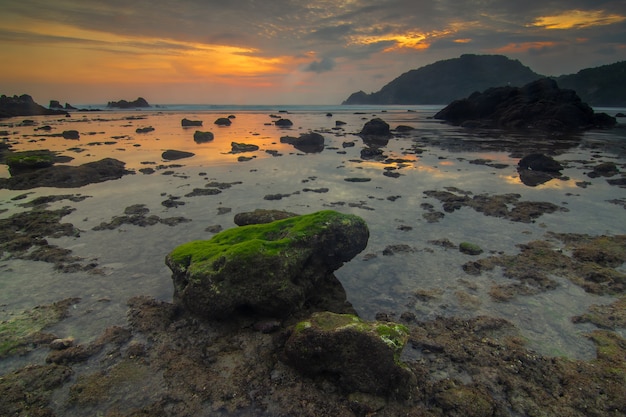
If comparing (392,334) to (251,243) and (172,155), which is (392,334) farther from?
(172,155)

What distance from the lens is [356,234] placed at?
11.6m

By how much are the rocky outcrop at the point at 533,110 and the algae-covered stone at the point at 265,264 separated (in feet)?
251

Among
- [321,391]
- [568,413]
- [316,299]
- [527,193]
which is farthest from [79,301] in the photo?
[527,193]

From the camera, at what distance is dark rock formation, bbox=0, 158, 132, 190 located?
76.0 ft

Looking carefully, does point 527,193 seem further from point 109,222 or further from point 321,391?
point 109,222

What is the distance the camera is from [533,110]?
74125mm

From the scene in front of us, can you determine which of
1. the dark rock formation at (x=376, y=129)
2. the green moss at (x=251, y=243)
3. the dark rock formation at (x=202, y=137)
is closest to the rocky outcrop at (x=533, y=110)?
the dark rock formation at (x=376, y=129)

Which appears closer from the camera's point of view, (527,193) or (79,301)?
(79,301)

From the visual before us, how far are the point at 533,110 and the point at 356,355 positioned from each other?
286 feet

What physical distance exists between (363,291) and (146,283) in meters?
7.32

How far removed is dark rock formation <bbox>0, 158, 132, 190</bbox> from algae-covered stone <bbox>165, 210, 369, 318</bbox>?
1856 centimetres

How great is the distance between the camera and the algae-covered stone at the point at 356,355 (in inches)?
264

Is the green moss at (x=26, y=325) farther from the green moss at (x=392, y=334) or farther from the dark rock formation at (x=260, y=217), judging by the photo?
the green moss at (x=392, y=334)

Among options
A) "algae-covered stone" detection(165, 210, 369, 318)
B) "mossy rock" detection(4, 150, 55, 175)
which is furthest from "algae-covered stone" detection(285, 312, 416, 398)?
"mossy rock" detection(4, 150, 55, 175)
